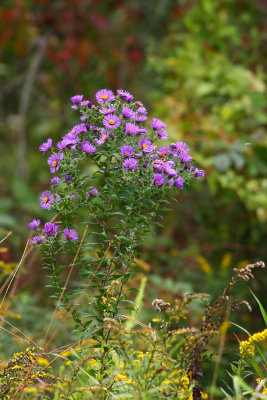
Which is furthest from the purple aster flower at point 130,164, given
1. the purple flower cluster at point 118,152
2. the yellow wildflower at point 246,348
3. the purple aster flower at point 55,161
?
the yellow wildflower at point 246,348

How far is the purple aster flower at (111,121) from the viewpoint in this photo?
1709 millimetres

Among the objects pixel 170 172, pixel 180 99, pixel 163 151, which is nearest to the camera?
pixel 170 172

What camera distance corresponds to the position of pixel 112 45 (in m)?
5.67

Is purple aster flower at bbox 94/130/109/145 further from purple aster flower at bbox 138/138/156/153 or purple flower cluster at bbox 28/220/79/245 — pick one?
purple flower cluster at bbox 28/220/79/245

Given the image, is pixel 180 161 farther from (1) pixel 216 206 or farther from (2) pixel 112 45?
(2) pixel 112 45

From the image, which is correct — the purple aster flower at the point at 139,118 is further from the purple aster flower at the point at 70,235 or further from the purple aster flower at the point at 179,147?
the purple aster flower at the point at 70,235

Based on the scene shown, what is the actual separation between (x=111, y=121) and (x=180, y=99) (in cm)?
308

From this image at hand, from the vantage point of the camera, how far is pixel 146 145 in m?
1.76

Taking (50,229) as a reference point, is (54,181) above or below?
above

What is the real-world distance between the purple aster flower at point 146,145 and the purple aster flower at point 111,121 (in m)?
0.10

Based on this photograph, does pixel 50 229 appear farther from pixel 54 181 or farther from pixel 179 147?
pixel 179 147

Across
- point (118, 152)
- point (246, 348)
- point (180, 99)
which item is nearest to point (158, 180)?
point (118, 152)

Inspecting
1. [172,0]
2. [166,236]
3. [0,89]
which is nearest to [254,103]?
[166,236]

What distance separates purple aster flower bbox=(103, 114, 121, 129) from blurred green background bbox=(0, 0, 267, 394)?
5.69 feet
